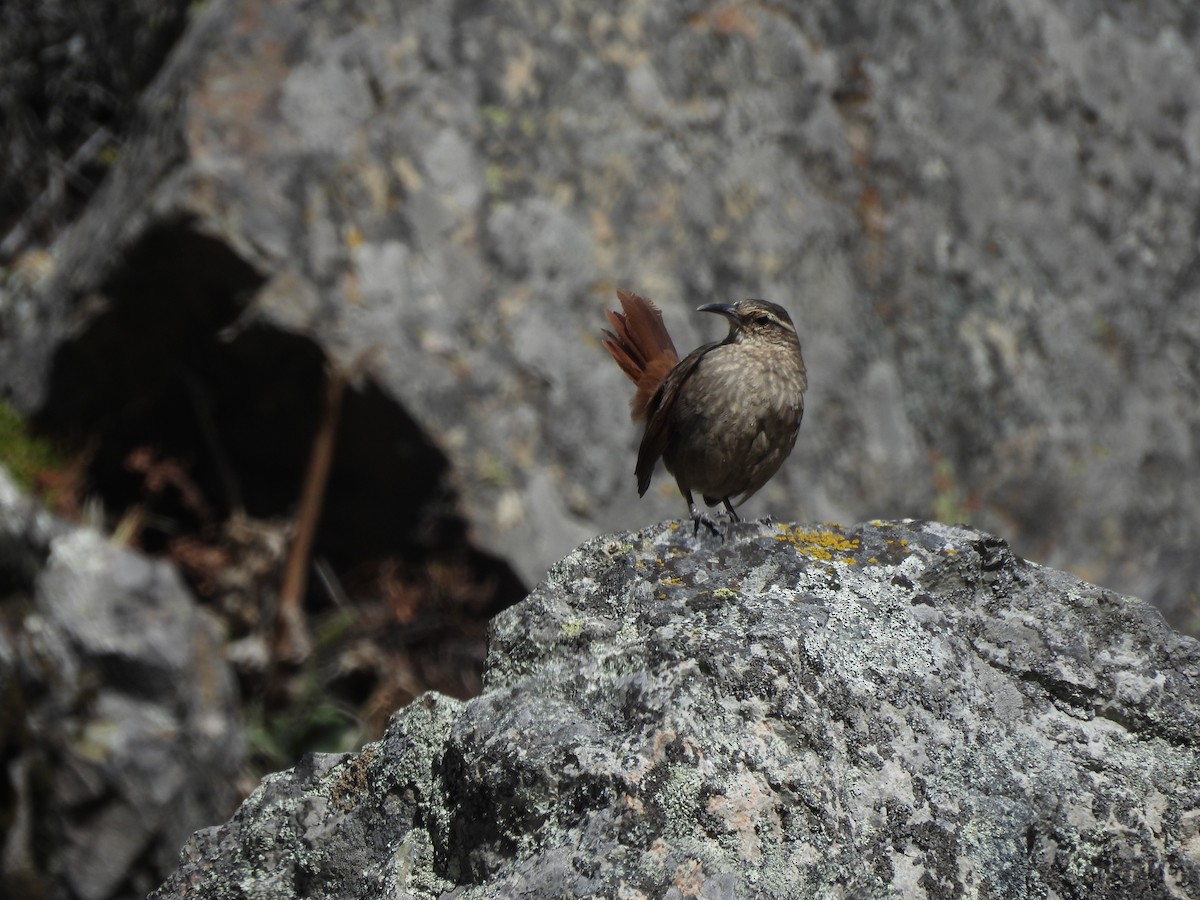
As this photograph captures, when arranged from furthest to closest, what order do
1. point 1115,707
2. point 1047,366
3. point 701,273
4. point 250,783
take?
point 1047,366 → point 701,273 → point 250,783 → point 1115,707

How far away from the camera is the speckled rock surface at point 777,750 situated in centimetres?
209

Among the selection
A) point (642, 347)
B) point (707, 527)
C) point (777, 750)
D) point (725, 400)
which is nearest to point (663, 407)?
point (725, 400)

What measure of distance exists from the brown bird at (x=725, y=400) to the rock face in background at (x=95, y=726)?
233 centimetres

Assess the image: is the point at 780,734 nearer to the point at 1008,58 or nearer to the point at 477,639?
the point at 477,639

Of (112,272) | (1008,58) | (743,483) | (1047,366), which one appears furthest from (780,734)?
(1008,58)

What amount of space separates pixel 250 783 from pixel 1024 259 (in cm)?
491

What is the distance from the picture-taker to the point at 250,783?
18.6 feet

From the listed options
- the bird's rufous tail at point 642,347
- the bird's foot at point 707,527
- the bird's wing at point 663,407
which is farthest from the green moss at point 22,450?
the bird's foot at point 707,527

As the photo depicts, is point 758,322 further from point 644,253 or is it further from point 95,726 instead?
point 95,726

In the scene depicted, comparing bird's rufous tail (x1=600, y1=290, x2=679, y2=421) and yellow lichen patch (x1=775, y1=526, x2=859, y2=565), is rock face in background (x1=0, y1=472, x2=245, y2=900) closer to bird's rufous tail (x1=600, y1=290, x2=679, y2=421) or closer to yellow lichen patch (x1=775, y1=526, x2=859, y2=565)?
bird's rufous tail (x1=600, y1=290, x2=679, y2=421)

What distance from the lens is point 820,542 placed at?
2592mm

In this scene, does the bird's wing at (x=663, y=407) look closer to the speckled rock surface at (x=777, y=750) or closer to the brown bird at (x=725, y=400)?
the brown bird at (x=725, y=400)

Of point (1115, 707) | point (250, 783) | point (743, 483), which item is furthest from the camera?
point (250, 783)

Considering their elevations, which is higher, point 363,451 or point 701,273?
point 701,273
